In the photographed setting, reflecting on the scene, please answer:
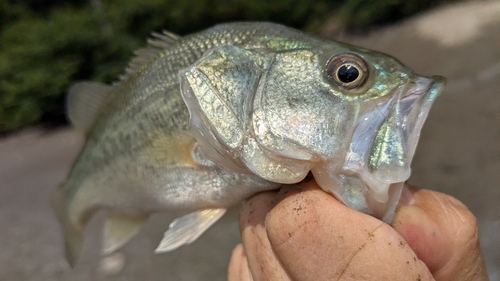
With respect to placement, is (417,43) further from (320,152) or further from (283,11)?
(320,152)

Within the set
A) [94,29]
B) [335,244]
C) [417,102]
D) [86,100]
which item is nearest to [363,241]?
[335,244]

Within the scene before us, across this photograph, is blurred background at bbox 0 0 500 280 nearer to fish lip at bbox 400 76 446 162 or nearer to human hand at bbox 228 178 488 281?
human hand at bbox 228 178 488 281

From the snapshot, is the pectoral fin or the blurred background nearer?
the pectoral fin

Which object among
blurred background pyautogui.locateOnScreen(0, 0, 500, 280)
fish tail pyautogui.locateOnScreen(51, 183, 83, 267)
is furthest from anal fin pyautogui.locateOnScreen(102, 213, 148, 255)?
blurred background pyautogui.locateOnScreen(0, 0, 500, 280)

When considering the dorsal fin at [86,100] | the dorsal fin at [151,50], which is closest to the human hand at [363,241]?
the dorsal fin at [151,50]

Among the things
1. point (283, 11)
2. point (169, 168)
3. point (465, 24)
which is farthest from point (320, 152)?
point (283, 11)

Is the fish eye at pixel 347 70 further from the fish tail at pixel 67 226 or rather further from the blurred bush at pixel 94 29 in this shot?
the blurred bush at pixel 94 29
